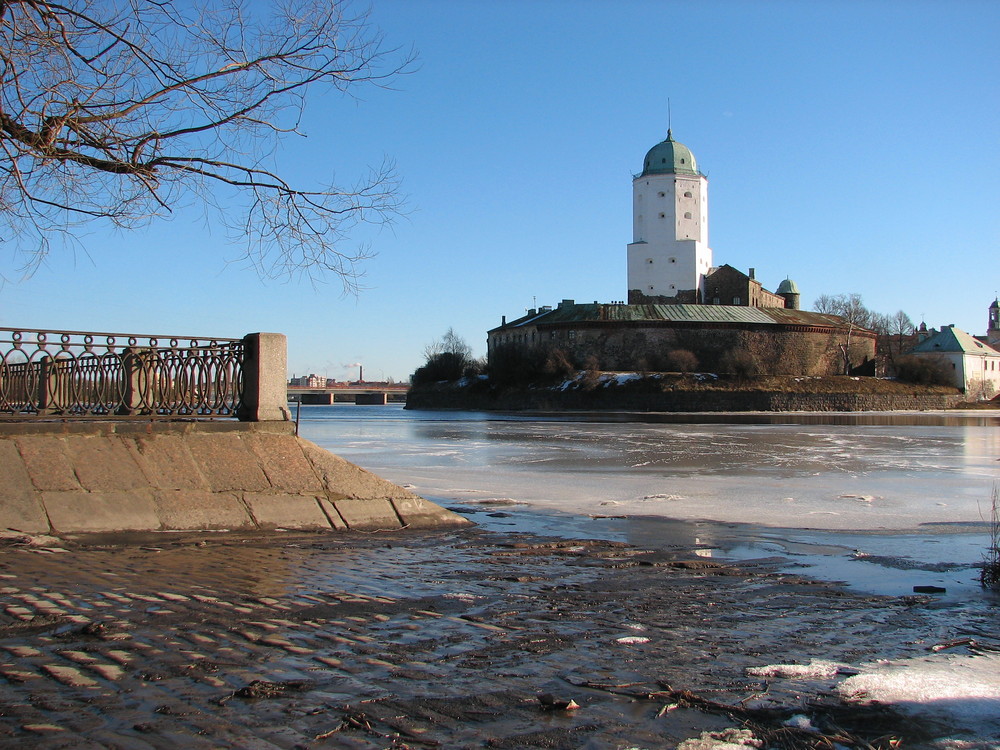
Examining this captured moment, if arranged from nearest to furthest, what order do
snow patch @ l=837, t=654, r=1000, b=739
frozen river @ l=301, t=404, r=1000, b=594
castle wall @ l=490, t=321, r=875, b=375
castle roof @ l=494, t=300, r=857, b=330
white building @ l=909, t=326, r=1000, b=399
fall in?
snow patch @ l=837, t=654, r=1000, b=739 → frozen river @ l=301, t=404, r=1000, b=594 → castle wall @ l=490, t=321, r=875, b=375 → castle roof @ l=494, t=300, r=857, b=330 → white building @ l=909, t=326, r=1000, b=399

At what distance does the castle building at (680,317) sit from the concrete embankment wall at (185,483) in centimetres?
7521

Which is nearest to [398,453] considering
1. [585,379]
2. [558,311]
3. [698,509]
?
[698,509]

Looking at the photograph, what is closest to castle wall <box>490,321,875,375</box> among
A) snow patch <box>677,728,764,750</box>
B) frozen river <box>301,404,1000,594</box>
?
frozen river <box>301,404,1000,594</box>

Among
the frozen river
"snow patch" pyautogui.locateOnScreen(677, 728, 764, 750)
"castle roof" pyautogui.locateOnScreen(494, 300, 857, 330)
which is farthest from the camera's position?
"castle roof" pyautogui.locateOnScreen(494, 300, 857, 330)

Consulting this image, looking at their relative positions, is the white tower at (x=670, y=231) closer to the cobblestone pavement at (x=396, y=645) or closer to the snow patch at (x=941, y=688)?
the cobblestone pavement at (x=396, y=645)

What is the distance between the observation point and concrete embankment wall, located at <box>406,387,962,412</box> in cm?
7169

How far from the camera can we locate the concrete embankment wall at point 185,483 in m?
7.65

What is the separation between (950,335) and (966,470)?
86.5 m

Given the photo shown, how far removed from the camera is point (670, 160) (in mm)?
96062

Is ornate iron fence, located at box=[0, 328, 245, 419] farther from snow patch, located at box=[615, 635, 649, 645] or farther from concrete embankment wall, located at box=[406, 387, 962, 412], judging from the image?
concrete embankment wall, located at box=[406, 387, 962, 412]

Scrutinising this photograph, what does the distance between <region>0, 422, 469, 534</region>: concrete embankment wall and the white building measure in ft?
301

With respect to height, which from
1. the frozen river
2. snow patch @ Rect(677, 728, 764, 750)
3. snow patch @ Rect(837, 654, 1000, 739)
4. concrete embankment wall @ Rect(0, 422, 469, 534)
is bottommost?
the frozen river

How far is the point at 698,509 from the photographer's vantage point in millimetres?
11250

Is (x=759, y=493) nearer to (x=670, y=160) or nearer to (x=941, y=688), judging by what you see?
(x=941, y=688)
